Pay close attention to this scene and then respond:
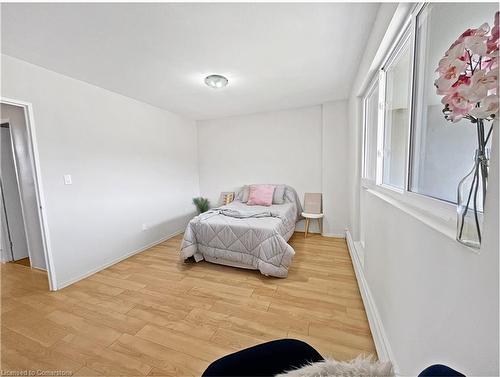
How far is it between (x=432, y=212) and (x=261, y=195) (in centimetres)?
295

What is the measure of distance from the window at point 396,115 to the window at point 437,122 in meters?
0.25

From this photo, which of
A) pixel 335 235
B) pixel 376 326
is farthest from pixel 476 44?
pixel 335 235

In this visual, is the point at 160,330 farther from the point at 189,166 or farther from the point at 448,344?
the point at 189,166

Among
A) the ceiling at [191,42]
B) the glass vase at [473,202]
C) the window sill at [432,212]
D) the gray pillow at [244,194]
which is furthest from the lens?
the gray pillow at [244,194]

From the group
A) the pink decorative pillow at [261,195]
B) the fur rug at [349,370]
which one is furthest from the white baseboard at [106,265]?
the fur rug at [349,370]

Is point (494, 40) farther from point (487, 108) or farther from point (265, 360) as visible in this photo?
point (265, 360)

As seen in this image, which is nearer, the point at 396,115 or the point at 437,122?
the point at 437,122

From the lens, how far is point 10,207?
295 centimetres

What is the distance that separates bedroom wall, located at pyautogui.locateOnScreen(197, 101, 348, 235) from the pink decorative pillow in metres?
0.33

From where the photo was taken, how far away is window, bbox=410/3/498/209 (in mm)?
775

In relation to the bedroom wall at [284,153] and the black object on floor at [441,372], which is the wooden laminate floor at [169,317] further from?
the bedroom wall at [284,153]

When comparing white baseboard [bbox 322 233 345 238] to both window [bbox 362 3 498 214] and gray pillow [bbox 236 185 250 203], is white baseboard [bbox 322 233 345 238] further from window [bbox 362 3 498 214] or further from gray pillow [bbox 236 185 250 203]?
window [bbox 362 3 498 214]

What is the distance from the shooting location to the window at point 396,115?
1464 mm

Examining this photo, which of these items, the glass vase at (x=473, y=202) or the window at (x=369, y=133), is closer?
the glass vase at (x=473, y=202)
